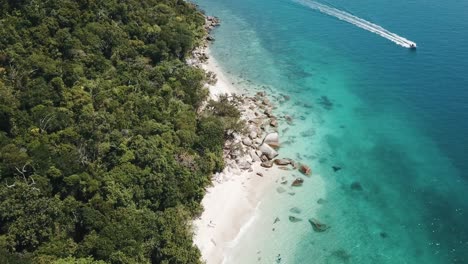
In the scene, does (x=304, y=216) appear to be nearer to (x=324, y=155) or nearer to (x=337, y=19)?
(x=324, y=155)

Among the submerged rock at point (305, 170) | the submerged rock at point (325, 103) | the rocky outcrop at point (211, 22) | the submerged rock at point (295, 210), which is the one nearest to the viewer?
the submerged rock at point (295, 210)

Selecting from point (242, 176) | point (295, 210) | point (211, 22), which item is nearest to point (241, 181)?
point (242, 176)

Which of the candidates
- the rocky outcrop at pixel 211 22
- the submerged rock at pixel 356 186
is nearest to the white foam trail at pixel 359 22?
the rocky outcrop at pixel 211 22

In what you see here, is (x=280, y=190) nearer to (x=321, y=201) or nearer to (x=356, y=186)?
(x=321, y=201)

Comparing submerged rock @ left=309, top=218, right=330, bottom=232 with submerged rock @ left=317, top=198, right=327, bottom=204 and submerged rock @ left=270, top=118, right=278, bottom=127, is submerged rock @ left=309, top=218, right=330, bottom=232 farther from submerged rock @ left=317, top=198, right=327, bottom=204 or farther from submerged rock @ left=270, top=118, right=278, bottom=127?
submerged rock @ left=270, top=118, right=278, bottom=127

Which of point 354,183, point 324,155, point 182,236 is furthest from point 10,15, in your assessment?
point 354,183

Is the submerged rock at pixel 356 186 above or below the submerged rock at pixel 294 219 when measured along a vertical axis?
above

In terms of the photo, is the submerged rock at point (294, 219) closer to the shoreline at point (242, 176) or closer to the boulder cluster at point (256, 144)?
the shoreline at point (242, 176)
